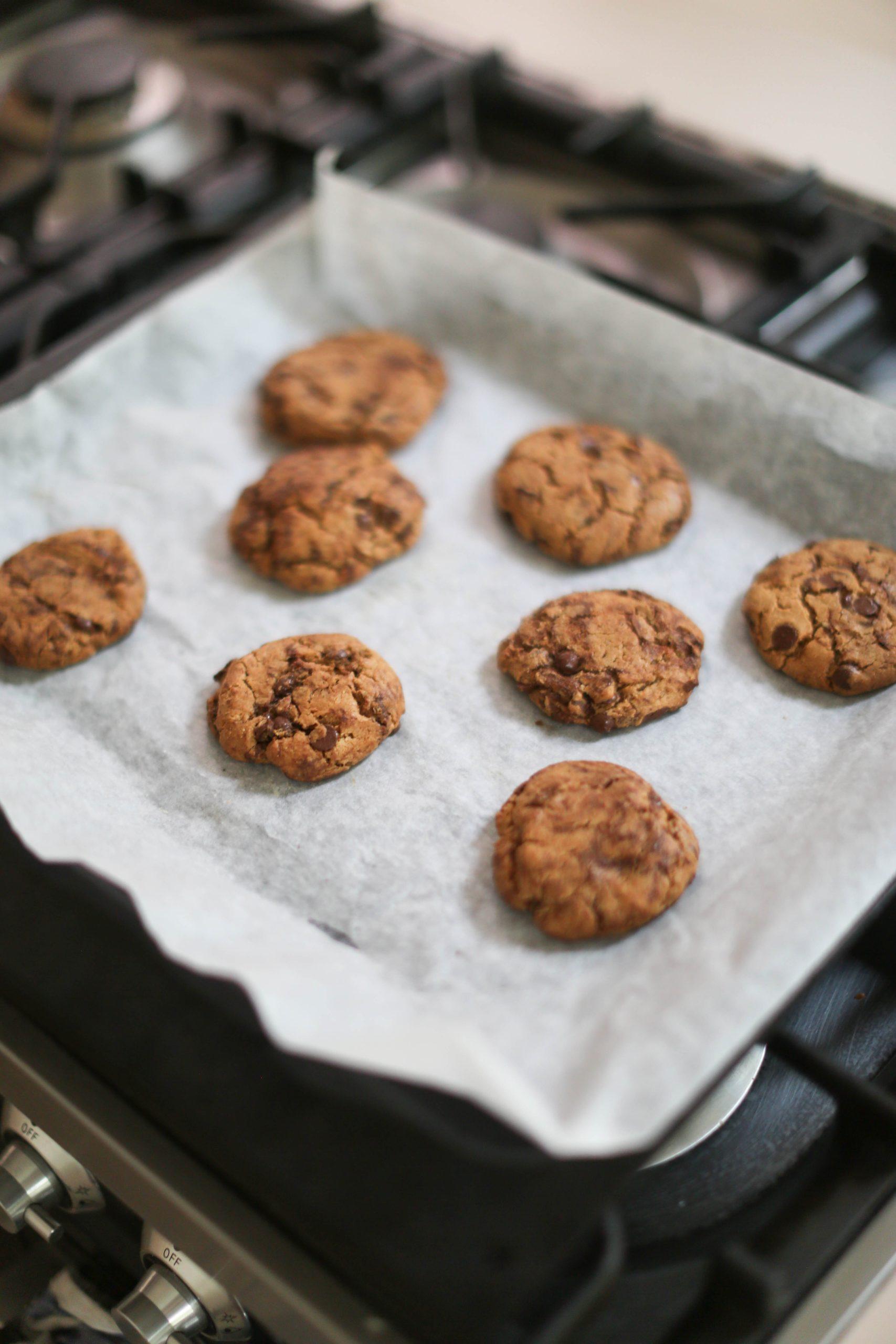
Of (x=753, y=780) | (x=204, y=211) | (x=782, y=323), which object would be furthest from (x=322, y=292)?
(x=753, y=780)

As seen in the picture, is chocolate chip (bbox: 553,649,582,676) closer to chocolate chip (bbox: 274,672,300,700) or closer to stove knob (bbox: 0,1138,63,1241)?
chocolate chip (bbox: 274,672,300,700)

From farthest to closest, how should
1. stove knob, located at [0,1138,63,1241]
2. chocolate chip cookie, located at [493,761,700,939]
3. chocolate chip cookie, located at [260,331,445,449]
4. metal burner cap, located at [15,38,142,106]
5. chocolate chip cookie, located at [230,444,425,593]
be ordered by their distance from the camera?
metal burner cap, located at [15,38,142,106]
chocolate chip cookie, located at [260,331,445,449]
chocolate chip cookie, located at [230,444,425,593]
chocolate chip cookie, located at [493,761,700,939]
stove knob, located at [0,1138,63,1241]

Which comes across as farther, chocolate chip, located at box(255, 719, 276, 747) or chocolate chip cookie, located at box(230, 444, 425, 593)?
chocolate chip cookie, located at box(230, 444, 425, 593)

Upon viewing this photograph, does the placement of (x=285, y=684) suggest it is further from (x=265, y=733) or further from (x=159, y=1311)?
(x=159, y=1311)

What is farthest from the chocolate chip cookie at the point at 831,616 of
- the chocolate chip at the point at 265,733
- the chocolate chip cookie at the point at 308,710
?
the chocolate chip at the point at 265,733

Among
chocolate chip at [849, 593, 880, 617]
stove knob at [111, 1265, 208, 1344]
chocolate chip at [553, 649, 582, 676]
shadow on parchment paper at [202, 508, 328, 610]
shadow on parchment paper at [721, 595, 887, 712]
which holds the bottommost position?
stove knob at [111, 1265, 208, 1344]

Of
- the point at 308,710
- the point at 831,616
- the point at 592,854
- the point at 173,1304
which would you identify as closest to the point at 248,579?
the point at 308,710

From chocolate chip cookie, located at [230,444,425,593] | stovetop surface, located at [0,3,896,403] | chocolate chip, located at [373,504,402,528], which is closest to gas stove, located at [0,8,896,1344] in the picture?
stovetop surface, located at [0,3,896,403]
